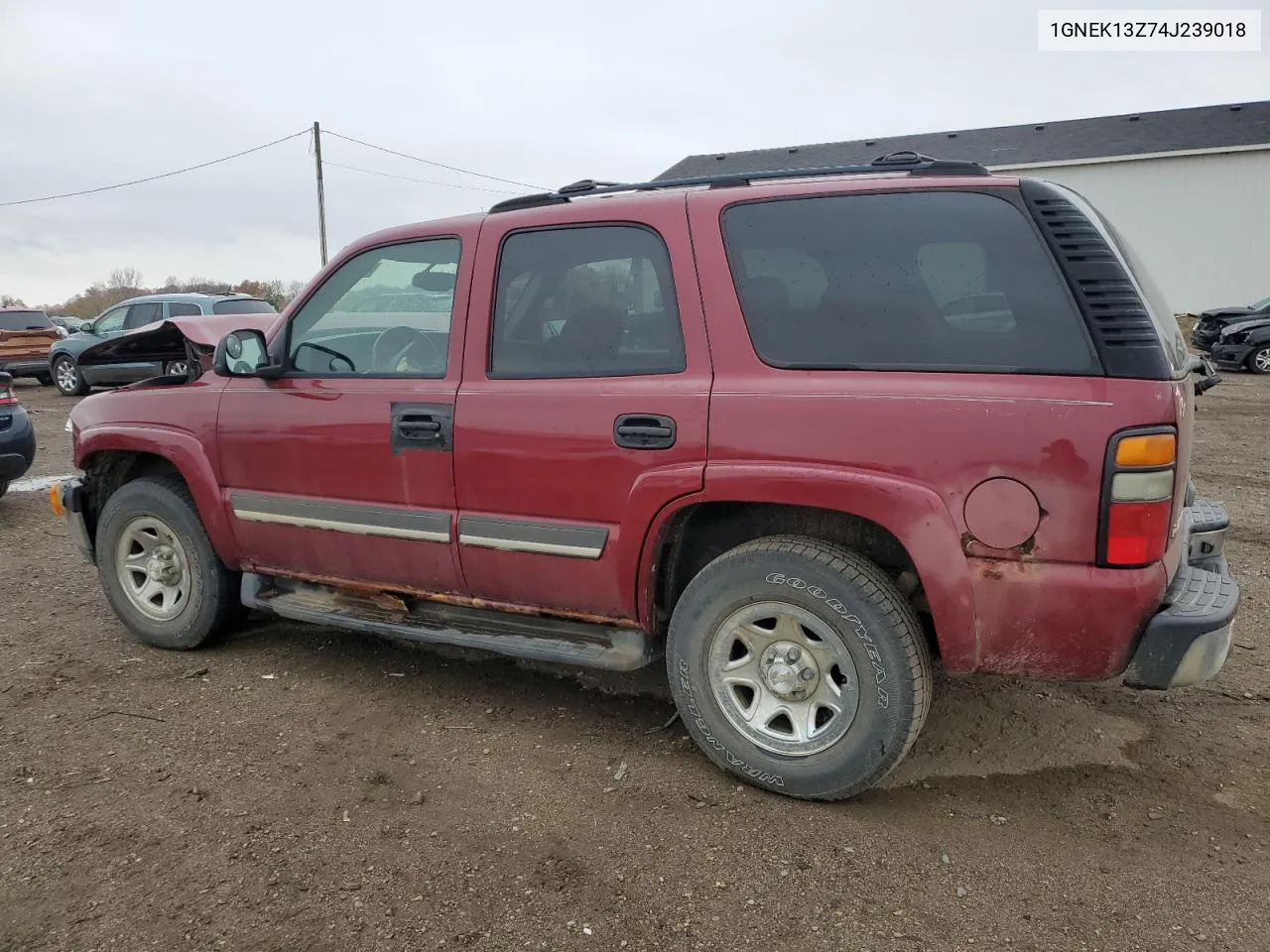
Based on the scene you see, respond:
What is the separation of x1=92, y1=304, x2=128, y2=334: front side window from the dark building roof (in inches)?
626

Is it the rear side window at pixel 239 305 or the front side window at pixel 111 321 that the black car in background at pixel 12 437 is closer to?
the rear side window at pixel 239 305

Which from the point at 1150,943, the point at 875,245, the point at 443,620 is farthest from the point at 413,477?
the point at 1150,943

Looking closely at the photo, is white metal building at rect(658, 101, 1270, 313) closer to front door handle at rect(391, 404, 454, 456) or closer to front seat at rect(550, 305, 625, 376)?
front seat at rect(550, 305, 625, 376)

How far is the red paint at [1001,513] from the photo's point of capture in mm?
2570

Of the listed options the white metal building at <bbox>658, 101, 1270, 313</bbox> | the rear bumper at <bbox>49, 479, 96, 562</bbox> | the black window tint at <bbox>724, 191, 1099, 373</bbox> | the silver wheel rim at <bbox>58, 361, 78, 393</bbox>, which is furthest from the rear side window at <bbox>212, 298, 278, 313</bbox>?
the white metal building at <bbox>658, 101, 1270, 313</bbox>

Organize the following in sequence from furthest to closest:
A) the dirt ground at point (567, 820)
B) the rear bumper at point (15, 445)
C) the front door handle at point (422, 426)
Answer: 1. the rear bumper at point (15, 445)
2. the front door handle at point (422, 426)
3. the dirt ground at point (567, 820)

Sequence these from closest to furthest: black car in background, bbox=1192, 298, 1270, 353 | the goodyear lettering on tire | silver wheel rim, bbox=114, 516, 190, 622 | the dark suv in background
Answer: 1. the goodyear lettering on tire
2. silver wheel rim, bbox=114, 516, 190, 622
3. the dark suv in background
4. black car in background, bbox=1192, 298, 1270, 353

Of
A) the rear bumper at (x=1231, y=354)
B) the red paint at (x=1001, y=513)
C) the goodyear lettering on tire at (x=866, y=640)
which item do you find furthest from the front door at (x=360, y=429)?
the rear bumper at (x=1231, y=354)

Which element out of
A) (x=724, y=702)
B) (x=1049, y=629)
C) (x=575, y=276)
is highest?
(x=575, y=276)

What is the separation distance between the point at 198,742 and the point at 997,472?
2944 millimetres

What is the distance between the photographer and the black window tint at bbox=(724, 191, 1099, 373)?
262 centimetres

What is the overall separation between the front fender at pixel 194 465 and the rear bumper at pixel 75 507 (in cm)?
52

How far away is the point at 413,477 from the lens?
11.6 feet

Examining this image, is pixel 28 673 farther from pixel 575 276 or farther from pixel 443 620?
pixel 575 276
